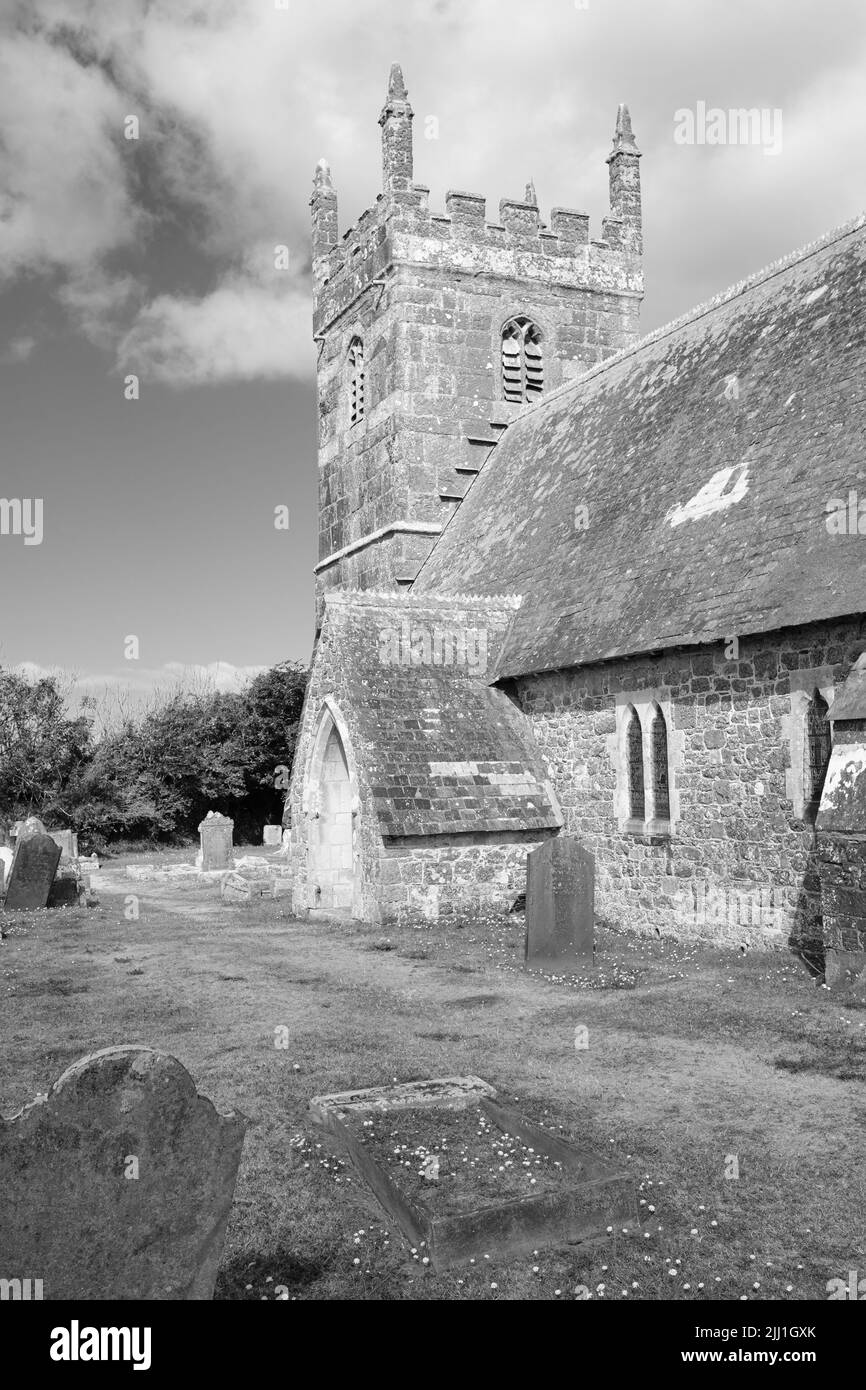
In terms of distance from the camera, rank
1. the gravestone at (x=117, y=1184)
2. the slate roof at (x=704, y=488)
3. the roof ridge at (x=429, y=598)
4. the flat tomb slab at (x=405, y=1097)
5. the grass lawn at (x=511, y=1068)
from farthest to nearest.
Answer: the roof ridge at (x=429, y=598)
the slate roof at (x=704, y=488)
the flat tomb slab at (x=405, y=1097)
the grass lawn at (x=511, y=1068)
the gravestone at (x=117, y=1184)

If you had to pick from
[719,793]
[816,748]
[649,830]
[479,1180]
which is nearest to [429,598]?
[649,830]

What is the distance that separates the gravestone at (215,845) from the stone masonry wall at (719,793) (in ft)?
44.2

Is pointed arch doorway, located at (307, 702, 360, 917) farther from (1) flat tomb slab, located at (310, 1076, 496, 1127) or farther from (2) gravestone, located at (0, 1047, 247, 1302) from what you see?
(2) gravestone, located at (0, 1047, 247, 1302)

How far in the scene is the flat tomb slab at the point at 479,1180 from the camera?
5.20m

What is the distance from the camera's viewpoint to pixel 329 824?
17984mm

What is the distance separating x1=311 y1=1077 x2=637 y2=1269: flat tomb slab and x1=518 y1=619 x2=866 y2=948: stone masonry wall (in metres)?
6.82

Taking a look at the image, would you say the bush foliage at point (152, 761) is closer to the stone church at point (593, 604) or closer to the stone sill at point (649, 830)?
the stone church at point (593, 604)

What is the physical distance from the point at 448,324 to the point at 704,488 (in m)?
12.2

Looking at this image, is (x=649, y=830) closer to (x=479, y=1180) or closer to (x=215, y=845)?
(x=479, y=1180)

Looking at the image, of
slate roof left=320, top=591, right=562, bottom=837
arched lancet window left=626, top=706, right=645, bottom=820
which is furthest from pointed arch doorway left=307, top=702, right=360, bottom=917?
arched lancet window left=626, top=706, right=645, bottom=820

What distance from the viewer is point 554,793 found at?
1683 cm

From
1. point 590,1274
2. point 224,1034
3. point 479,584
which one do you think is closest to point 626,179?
point 479,584

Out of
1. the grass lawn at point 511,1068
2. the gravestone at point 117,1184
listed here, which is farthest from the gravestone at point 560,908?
the gravestone at point 117,1184

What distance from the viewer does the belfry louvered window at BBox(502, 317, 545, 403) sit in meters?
26.2
